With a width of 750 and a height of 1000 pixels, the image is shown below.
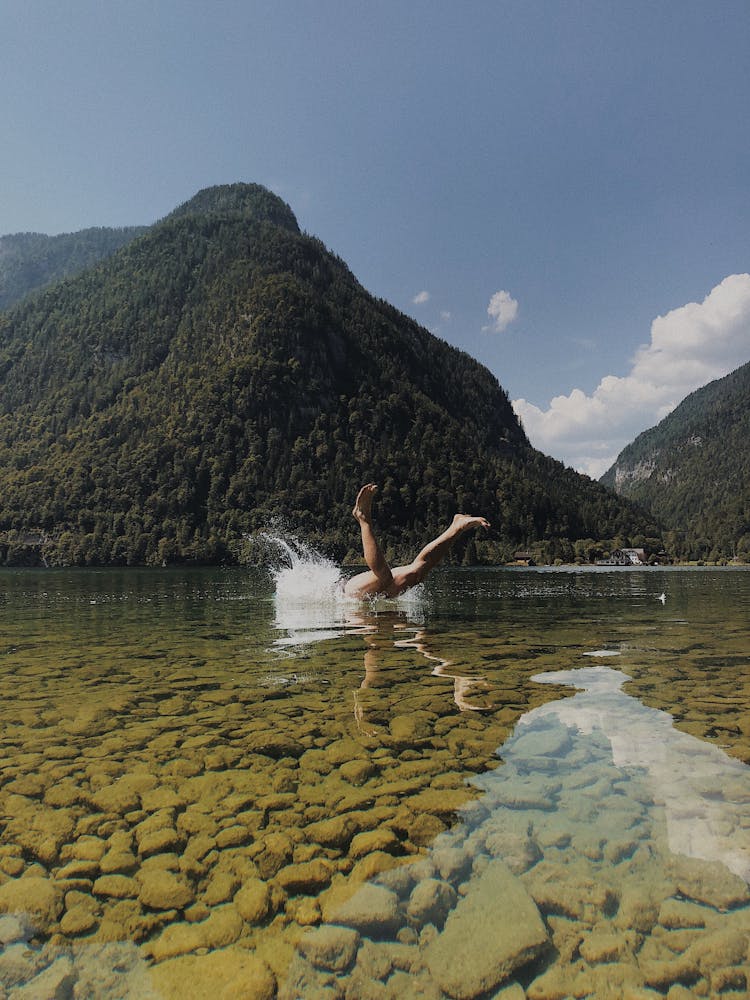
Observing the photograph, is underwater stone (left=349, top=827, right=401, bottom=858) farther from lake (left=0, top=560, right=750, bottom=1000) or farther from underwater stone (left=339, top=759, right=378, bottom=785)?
underwater stone (left=339, top=759, right=378, bottom=785)

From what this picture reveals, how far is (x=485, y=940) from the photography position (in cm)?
337

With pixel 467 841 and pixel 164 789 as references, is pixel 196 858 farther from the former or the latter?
pixel 467 841

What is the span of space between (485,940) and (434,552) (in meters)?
15.1

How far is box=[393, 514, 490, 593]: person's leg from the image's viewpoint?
16.8 meters

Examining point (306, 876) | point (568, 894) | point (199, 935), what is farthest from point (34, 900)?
point (568, 894)

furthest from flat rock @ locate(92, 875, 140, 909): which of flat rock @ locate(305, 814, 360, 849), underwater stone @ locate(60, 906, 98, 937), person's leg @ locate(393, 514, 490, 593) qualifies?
person's leg @ locate(393, 514, 490, 593)

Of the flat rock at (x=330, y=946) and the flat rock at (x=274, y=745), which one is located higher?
the flat rock at (x=274, y=745)

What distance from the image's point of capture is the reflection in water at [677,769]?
439 cm

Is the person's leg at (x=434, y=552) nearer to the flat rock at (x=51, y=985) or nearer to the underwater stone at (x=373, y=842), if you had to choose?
the underwater stone at (x=373, y=842)

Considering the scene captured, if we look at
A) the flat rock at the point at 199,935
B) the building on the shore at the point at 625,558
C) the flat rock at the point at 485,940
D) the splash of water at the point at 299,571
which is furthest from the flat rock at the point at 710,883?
the building on the shore at the point at 625,558

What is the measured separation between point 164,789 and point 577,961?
3.80 m

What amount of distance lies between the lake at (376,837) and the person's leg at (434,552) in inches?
273

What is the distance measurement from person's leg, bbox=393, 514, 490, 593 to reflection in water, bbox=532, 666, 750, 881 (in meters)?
7.70

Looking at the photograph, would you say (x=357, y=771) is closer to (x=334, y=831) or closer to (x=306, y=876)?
(x=334, y=831)
